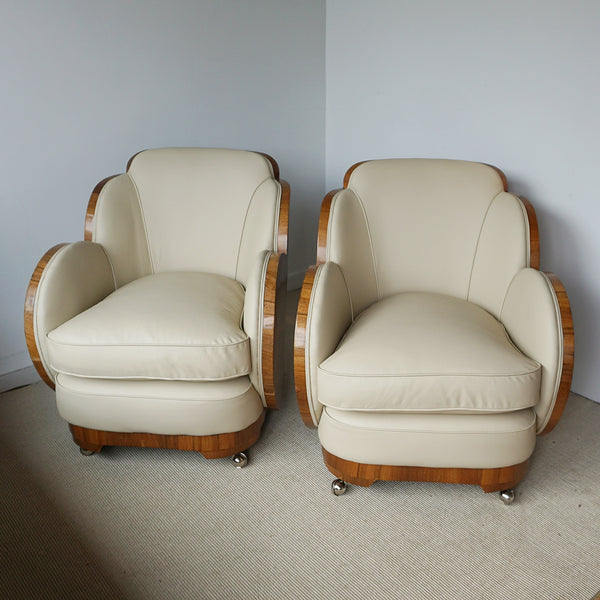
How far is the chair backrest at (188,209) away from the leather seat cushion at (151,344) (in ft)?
1.32

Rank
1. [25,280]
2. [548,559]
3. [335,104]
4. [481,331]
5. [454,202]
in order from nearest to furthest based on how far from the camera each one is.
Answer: [548,559] < [481,331] < [454,202] < [25,280] < [335,104]

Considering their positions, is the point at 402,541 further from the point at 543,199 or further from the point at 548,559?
the point at 543,199

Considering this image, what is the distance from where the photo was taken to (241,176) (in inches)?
81.0

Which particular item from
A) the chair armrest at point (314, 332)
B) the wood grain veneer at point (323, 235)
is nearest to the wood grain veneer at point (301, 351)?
the chair armrest at point (314, 332)

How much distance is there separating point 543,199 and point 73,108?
1747 mm

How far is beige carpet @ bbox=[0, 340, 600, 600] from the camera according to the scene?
4.40 feet

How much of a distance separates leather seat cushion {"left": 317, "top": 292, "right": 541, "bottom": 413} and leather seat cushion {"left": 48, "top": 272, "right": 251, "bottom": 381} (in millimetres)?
280

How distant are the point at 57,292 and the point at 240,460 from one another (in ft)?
2.40

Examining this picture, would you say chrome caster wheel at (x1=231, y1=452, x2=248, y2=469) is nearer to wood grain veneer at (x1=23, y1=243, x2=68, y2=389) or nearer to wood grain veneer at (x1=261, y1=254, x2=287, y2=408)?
wood grain veneer at (x1=261, y1=254, x2=287, y2=408)

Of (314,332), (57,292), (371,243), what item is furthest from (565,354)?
(57,292)

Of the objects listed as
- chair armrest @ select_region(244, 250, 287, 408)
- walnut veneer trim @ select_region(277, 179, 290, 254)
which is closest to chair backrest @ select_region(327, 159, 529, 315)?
walnut veneer trim @ select_region(277, 179, 290, 254)

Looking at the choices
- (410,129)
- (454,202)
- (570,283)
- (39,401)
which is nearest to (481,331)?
(454,202)

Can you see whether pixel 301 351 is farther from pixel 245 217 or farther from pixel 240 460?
pixel 245 217

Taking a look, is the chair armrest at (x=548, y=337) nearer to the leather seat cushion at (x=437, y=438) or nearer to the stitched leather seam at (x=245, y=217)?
the leather seat cushion at (x=437, y=438)
